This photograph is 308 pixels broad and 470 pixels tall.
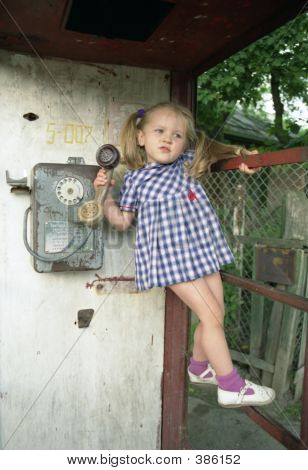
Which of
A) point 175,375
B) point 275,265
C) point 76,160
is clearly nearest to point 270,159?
point 76,160

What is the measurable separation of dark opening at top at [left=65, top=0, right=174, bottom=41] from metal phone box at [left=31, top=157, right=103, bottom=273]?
57cm

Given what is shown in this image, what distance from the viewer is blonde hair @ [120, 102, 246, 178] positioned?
6.26 ft

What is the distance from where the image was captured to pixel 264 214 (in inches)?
164

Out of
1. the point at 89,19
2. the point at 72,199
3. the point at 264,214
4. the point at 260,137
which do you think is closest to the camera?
the point at 89,19

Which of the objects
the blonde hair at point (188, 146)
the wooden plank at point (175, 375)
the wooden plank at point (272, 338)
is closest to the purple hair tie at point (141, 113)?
the blonde hair at point (188, 146)

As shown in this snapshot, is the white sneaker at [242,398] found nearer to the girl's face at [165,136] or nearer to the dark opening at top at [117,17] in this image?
the girl's face at [165,136]

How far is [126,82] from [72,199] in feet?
2.27

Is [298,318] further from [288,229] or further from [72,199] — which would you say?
[72,199]

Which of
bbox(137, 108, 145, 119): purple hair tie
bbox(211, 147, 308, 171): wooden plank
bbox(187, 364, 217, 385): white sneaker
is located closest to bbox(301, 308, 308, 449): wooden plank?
bbox(187, 364, 217, 385): white sneaker

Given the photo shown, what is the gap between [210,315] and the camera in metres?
1.79

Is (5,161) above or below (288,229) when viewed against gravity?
above

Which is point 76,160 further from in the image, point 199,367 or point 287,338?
point 287,338
